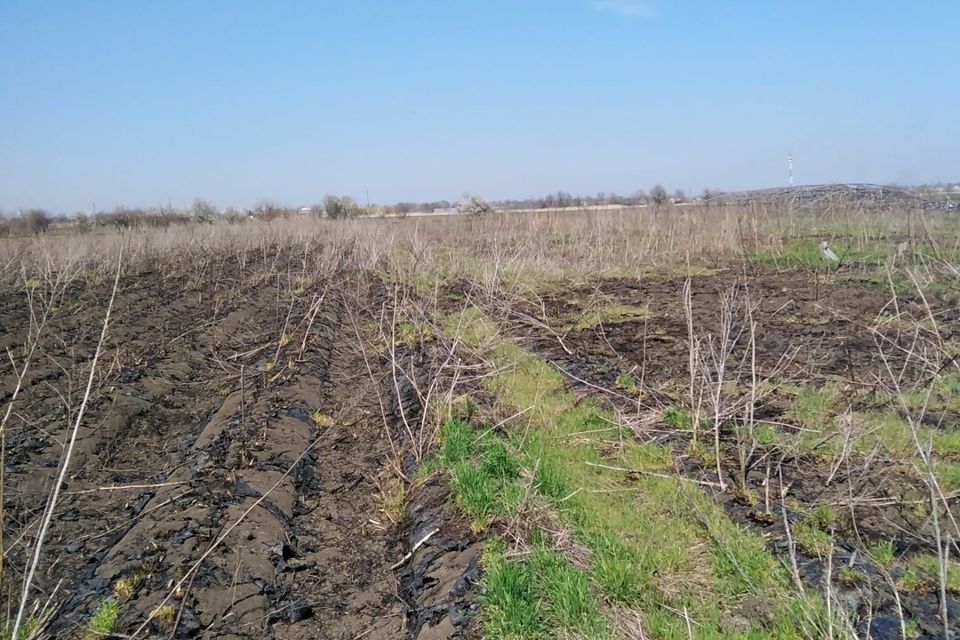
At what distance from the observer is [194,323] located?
11.8m

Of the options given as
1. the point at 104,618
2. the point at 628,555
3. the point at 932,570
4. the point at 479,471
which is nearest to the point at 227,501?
the point at 104,618

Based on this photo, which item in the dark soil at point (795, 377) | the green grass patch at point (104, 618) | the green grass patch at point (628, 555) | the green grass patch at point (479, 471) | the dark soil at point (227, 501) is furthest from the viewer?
the green grass patch at point (479, 471)

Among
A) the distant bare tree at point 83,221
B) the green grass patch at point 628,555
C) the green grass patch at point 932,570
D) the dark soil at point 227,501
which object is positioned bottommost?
the dark soil at point 227,501

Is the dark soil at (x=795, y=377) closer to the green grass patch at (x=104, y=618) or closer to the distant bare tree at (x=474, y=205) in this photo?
the green grass patch at (x=104, y=618)

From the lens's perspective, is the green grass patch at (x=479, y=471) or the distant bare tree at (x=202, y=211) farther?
the distant bare tree at (x=202, y=211)

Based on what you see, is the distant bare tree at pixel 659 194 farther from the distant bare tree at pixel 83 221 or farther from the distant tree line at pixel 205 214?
the distant bare tree at pixel 83 221

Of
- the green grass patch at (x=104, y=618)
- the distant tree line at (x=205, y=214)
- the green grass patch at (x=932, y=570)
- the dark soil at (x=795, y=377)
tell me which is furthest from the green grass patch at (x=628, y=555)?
the distant tree line at (x=205, y=214)

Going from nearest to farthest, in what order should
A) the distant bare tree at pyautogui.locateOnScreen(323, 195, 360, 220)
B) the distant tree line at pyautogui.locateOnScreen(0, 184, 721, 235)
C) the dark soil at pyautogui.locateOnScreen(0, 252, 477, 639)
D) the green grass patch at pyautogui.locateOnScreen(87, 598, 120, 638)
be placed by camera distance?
the green grass patch at pyautogui.locateOnScreen(87, 598, 120, 638) < the dark soil at pyautogui.locateOnScreen(0, 252, 477, 639) < the distant tree line at pyautogui.locateOnScreen(0, 184, 721, 235) < the distant bare tree at pyautogui.locateOnScreen(323, 195, 360, 220)

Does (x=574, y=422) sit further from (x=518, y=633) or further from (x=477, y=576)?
(x=518, y=633)

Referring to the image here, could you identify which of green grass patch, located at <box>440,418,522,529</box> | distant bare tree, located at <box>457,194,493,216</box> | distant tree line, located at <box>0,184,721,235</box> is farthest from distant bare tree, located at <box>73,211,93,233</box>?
green grass patch, located at <box>440,418,522,529</box>

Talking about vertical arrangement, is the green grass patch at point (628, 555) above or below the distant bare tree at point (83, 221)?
below

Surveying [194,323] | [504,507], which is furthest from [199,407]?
[504,507]

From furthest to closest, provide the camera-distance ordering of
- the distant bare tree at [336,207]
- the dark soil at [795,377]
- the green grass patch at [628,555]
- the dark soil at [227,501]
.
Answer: the distant bare tree at [336,207] < the dark soil at [227,501] < the dark soil at [795,377] < the green grass patch at [628,555]

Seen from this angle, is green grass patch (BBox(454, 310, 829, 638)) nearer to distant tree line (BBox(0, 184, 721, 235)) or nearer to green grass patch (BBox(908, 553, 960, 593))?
green grass patch (BBox(908, 553, 960, 593))
